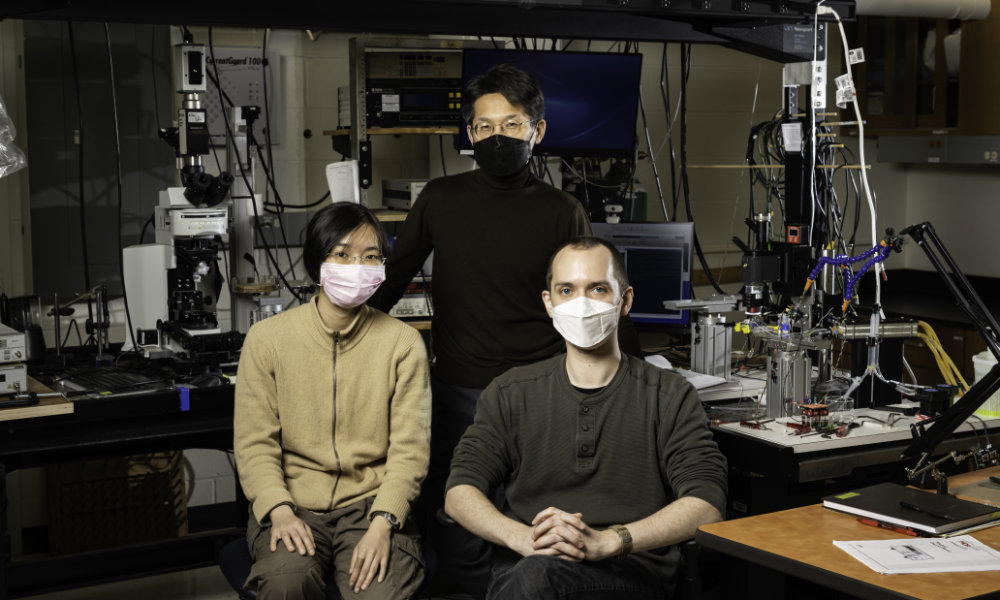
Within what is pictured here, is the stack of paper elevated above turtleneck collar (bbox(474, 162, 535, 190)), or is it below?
below

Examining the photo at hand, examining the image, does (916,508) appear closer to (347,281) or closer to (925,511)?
(925,511)

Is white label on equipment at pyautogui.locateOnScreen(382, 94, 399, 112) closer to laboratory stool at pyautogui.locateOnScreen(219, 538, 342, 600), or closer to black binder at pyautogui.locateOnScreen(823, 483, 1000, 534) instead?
laboratory stool at pyautogui.locateOnScreen(219, 538, 342, 600)

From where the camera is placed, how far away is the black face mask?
101 inches

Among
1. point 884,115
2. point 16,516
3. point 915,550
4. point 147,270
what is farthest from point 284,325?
point 884,115

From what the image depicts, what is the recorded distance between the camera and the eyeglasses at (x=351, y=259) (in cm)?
245

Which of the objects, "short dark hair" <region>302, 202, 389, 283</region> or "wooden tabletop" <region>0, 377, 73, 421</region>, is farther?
"wooden tabletop" <region>0, 377, 73, 421</region>

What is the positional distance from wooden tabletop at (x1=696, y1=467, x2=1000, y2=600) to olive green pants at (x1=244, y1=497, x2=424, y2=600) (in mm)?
718

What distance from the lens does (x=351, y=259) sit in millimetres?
2453

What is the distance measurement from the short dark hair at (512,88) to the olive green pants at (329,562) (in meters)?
1.00

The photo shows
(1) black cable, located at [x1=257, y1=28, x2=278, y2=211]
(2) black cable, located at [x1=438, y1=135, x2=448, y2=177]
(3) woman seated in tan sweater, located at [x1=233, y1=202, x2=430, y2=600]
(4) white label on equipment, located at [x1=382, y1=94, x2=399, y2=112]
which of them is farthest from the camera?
(2) black cable, located at [x1=438, y1=135, x2=448, y2=177]

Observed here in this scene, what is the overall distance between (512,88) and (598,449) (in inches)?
36.0

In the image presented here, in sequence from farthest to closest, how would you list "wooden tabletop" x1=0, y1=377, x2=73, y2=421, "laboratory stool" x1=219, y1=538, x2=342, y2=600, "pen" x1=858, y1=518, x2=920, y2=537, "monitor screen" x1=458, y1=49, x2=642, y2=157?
"monitor screen" x1=458, y1=49, x2=642, y2=157 < "wooden tabletop" x1=0, y1=377, x2=73, y2=421 < "laboratory stool" x1=219, y1=538, x2=342, y2=600 < "pen" x1=858, y1=518, x2=920, y2=537

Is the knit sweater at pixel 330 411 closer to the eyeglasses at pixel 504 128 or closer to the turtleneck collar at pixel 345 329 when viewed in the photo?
the turtleneck collar at pixel 345 329

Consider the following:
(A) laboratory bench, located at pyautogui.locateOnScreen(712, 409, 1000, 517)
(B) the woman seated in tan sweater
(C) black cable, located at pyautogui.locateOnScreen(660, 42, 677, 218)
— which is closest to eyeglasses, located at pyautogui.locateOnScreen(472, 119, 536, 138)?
(B) the woman seated in tan sweater
